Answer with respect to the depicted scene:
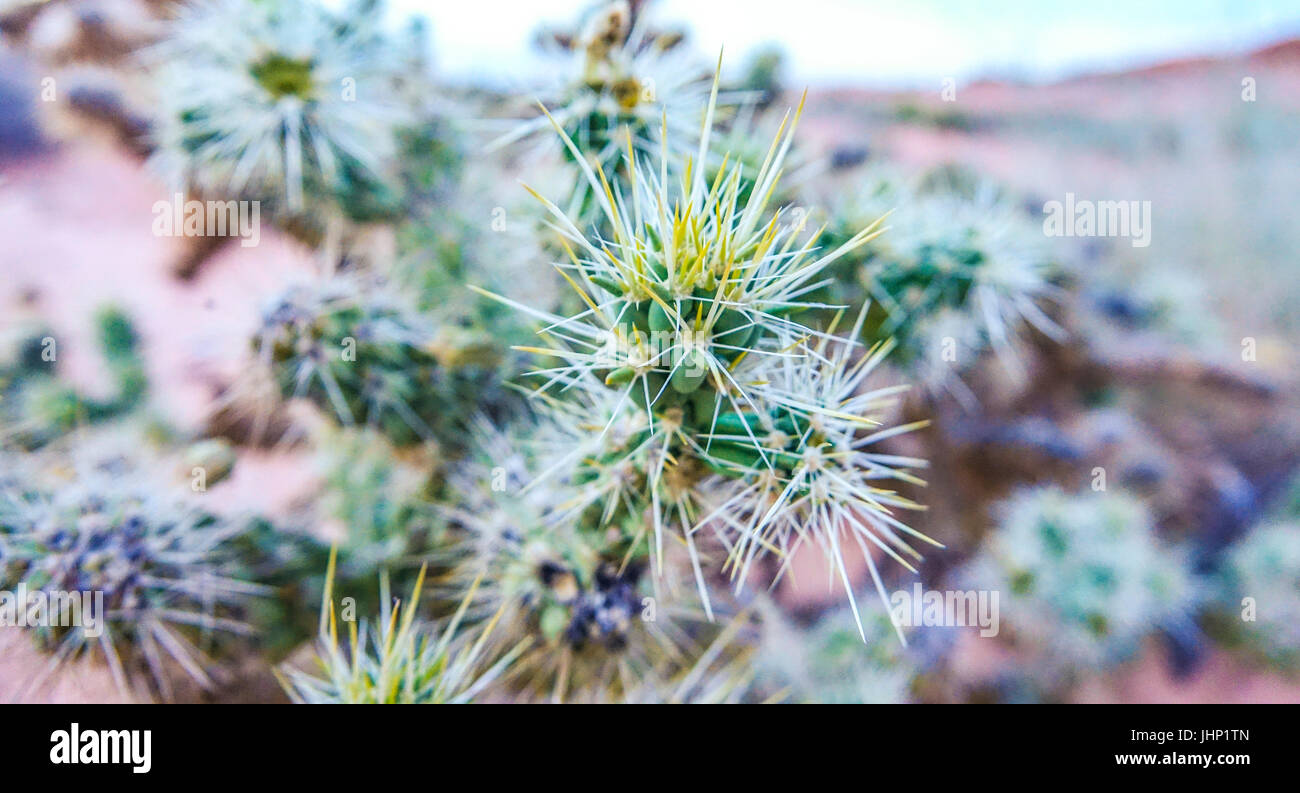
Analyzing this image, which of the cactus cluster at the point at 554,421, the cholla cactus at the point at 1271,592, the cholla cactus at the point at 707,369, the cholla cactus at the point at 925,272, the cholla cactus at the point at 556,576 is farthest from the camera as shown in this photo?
the cholla cactus at the point at 1271,592

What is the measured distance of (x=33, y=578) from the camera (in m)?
1.03

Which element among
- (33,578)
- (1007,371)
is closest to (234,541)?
(33,578)

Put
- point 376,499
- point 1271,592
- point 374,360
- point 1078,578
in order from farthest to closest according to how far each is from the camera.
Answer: point 1271,592
point 1078,578
point 376,499
point 374,360

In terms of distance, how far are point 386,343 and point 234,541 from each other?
0.44m

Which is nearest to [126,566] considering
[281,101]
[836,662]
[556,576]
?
[556,576]

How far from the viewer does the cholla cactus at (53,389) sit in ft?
5.22

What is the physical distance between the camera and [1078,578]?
161 cm

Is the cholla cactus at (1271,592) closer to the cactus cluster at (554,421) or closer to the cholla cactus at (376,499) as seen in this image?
the cactus cluster at (554,421)

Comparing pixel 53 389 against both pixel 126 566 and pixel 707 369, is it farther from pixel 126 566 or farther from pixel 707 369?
pixel 707 369

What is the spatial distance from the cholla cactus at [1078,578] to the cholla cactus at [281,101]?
165 centimetres

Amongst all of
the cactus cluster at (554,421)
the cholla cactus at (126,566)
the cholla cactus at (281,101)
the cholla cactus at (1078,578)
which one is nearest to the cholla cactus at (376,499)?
the cactus cluster at (554,421)

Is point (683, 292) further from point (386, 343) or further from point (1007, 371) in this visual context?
point (1007, 371)

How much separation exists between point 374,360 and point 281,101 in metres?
0.48

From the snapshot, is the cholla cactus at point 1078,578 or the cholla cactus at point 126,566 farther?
the cholla cactus at point 1078,578
